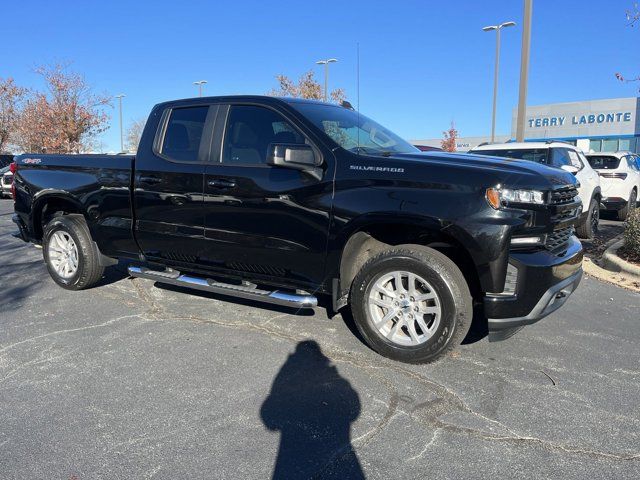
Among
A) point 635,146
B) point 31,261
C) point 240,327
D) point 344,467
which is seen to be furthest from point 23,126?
point 635,146

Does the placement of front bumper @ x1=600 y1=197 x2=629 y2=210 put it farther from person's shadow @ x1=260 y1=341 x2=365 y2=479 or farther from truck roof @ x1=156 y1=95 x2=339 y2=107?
person's shadow @ x1=260 y1=341 x2=365 y2=479

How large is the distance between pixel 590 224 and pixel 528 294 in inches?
263

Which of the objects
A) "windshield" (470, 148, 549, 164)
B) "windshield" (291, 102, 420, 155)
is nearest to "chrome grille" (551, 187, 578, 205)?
"windshield" (291, 102, 420, 155)

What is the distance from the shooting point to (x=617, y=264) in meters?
6.75

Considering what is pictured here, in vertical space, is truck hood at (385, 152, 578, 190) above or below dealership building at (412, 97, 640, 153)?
below

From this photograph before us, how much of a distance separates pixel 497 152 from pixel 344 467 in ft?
28.7

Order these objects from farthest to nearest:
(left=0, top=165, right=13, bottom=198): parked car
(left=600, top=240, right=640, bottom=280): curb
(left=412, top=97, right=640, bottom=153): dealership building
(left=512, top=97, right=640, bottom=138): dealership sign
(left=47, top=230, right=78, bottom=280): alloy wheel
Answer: (left=512, top=97, right=640, bottom=138): dealership sign < (left=412, top=97, right=640, bottom=153): dealership building < (left=0, top=165, right=13, bottom=198): parked car < (left=600, top=240, right=640, bottom=280): curb < (left=47, top=230, right=78, bottom=280): alloy wheel

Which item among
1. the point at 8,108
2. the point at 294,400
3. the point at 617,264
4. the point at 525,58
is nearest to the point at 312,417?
the point at 294,400

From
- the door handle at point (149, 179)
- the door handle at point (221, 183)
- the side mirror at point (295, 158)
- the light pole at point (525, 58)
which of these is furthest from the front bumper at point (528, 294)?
the light pole at point (525, 58)

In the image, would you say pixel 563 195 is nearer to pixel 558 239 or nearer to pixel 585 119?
pixel 558 239

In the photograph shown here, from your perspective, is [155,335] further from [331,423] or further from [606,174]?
[606,174]

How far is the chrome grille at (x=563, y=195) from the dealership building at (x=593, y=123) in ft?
117

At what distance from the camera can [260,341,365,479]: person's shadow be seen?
2637mm

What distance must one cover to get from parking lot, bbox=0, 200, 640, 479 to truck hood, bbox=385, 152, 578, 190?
1381mm
